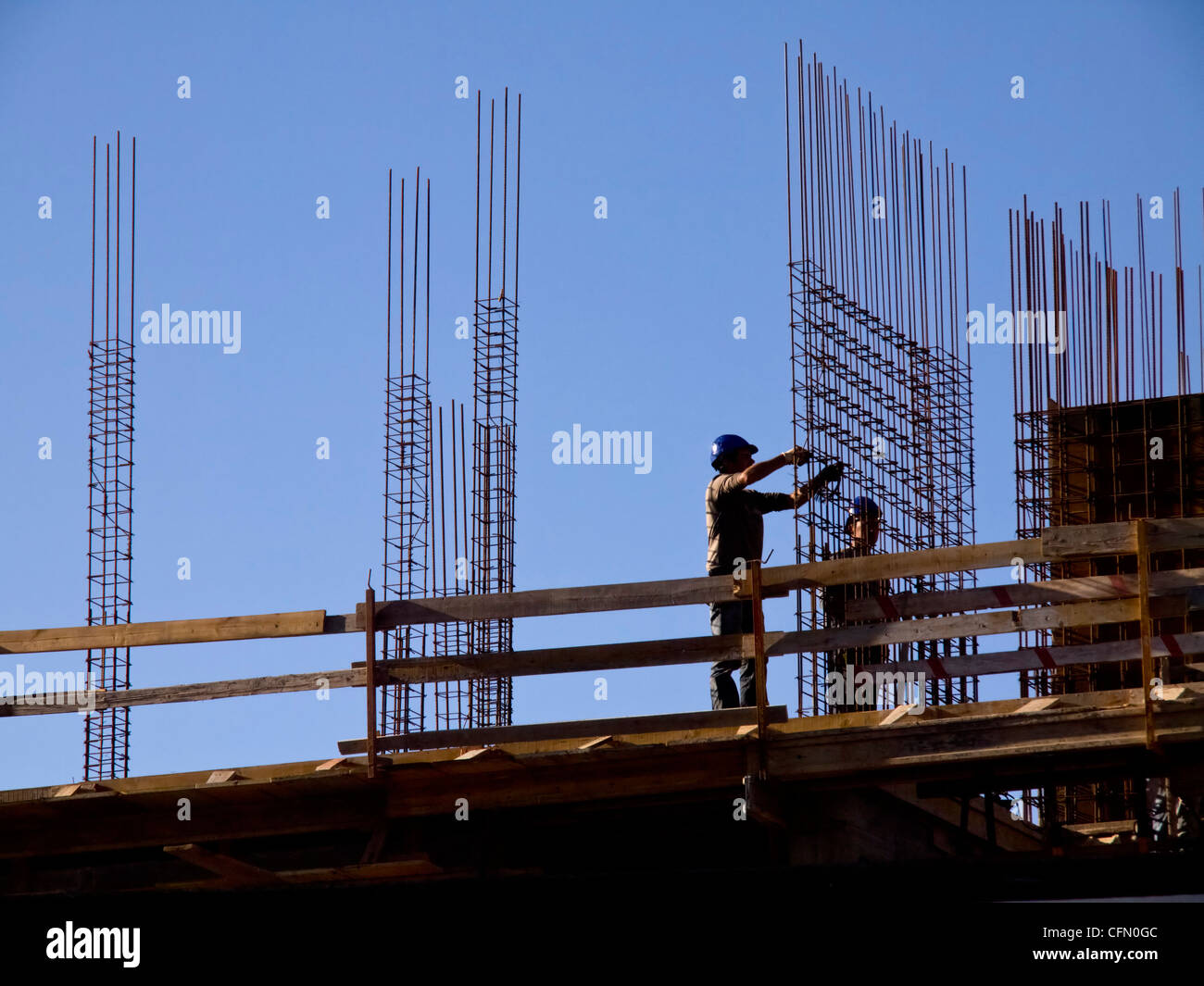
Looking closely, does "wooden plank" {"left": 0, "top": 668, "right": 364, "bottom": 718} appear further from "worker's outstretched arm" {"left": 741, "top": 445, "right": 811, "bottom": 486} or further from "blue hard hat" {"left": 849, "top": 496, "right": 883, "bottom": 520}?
"blue hard hat" {"left": 849, "top": 496, "right": 883, "bottom": 520}

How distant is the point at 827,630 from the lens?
11109 mm

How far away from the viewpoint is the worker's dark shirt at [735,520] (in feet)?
44.5

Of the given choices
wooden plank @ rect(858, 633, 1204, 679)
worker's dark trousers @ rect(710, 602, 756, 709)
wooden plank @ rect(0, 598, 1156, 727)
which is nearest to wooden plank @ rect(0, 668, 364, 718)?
wooden plank @ rect(0, 598, 1156, 727)

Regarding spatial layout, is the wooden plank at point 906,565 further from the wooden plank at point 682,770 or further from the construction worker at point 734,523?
the construction worker at point 734,523

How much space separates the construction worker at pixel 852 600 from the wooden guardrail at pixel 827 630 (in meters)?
0.73

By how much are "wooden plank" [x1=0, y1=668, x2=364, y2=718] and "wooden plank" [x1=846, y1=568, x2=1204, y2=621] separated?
3.32 m

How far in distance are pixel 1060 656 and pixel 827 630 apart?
1.38 metres

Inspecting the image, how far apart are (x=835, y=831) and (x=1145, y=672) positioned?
229 cm

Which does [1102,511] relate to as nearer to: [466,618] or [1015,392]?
[1015,392]

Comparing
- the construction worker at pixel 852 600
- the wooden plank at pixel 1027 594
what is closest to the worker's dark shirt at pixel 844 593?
the construction worker at pixel 852 600

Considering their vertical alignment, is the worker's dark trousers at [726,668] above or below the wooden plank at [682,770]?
above

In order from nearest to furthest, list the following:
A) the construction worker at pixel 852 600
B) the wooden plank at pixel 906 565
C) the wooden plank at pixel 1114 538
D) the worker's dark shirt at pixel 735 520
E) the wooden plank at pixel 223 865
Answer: the wooden plank at pixel 1114 538
the wooden plank at pixel 906 565
the wooden plank at pixel 223 865
the construction worker at pixel 852 600
the worker's dark shirt at pixel 735 520

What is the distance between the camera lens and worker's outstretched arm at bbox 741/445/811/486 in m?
13.1

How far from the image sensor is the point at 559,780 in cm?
1152
